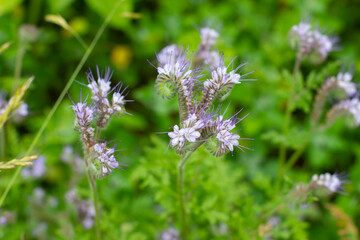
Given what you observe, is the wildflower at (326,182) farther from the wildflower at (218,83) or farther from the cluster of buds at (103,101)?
the cluster of buds at (103,101)

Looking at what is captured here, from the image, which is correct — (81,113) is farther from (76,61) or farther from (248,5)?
(248,5)

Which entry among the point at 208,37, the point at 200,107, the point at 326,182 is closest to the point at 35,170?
the point at 208,37

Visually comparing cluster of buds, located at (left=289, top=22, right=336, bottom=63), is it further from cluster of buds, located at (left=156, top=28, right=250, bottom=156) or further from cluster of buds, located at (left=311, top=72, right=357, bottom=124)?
cluster of buds, located at (left=156, top=28, right=250, bottom=156)

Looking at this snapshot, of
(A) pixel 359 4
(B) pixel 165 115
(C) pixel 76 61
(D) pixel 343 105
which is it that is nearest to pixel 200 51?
(D) pixel 343 105

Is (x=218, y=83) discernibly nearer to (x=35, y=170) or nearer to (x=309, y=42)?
(x=309, y=42)

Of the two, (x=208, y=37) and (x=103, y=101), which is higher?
(x=208, y=37)

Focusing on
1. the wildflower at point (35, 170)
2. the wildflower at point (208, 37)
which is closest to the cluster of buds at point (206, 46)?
the wildflower at point (208, 37)

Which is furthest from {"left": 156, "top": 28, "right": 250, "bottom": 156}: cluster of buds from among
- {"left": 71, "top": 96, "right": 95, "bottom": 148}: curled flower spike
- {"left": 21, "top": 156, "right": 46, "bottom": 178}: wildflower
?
{"left": 21, "top": 156, "right": 46, "bottom": 178}: wildflower
